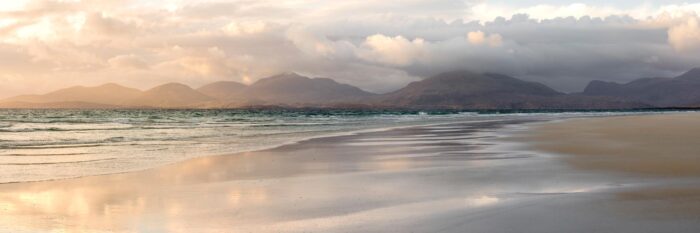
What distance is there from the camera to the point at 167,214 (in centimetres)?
895

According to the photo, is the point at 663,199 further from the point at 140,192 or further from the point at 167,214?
the point at 140,192

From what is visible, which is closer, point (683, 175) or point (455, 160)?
point (683, 175)

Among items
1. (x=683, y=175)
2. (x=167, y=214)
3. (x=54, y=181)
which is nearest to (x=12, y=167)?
(x=54, y=181)

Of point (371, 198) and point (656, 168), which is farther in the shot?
point (656, 168)

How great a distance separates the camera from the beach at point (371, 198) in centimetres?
801

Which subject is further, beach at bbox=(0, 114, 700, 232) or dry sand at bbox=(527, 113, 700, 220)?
dry sand at bbox=(527, 113, 700, 220)

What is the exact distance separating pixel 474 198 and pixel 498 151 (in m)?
11.2

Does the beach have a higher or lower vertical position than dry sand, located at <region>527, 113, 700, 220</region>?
lower

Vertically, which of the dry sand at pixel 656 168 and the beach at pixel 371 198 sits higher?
the dry sand at pixel 656 168

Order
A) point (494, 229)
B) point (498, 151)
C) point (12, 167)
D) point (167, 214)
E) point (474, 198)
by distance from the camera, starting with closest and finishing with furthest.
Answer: point (494, 229)
point (167, 214)
point (474, 198)
point (12, 167)
point (498, 151)

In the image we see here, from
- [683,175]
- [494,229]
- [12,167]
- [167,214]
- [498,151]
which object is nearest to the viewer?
[494,229]

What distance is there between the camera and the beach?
8.01 m

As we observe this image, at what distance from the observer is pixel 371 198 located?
33.8ft

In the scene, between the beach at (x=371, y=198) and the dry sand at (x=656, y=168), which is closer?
the beach at (x=371, y=198)
